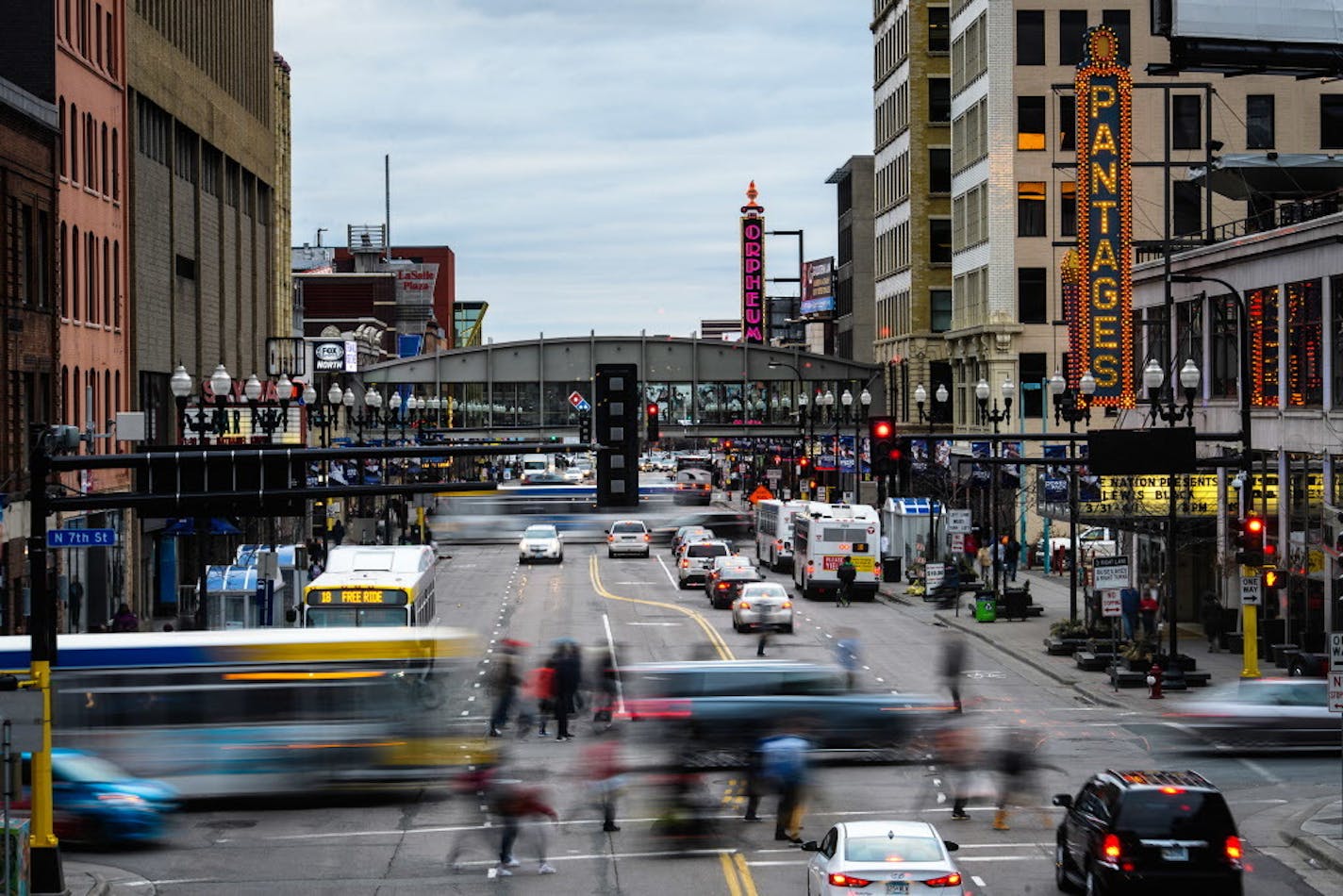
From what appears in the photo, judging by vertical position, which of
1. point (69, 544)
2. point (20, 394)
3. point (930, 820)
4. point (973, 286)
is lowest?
point (930, 820)

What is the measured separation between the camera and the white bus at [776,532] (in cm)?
7794

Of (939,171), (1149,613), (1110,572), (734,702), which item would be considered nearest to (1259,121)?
(939,171)

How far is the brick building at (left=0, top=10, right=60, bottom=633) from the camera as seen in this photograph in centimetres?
4659

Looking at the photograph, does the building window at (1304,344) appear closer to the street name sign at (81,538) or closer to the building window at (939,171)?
the street name sign at (81,538)

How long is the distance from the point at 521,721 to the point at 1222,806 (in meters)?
17.7

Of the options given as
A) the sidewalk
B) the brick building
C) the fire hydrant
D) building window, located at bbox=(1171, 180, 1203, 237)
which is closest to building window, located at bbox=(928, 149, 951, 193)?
building window, located at bbox=(1171, 180, 1203, 237)

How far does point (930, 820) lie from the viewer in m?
27.8

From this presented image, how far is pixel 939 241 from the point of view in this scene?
111000mm

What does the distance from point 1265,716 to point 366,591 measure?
18551 mm

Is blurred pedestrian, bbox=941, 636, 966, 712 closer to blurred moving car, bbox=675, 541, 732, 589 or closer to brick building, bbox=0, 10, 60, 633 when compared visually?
brick building, bbox=0, 10, 60, 633

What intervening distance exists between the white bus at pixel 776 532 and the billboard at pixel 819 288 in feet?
311

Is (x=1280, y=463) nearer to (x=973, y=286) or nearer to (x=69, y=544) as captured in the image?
(x=69, y=544)

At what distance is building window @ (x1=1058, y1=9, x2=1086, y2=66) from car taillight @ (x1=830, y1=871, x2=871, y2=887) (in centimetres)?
7316

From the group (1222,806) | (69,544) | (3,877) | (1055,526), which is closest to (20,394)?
(69,544)
